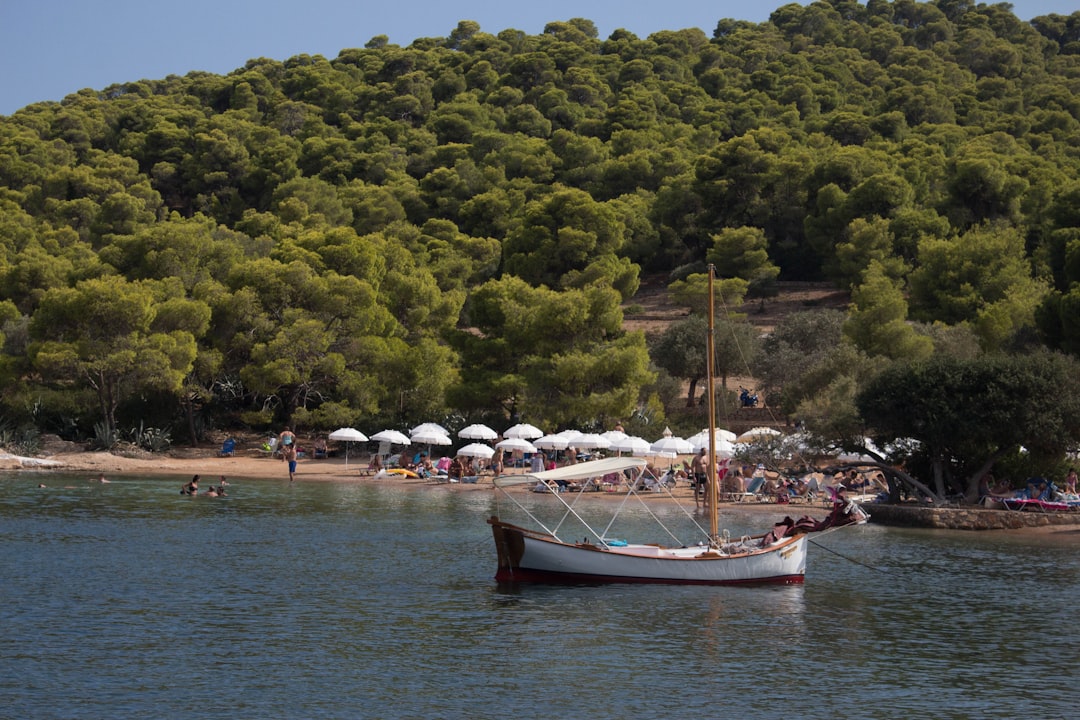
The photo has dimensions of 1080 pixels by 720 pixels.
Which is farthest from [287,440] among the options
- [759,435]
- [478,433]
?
[759,435]

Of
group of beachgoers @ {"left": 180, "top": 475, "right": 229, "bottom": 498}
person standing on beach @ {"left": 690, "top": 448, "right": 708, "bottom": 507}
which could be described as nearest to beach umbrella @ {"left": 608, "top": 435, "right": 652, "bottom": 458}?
person standing on beach @ {"left": 690, "top": 448, "right": 708, "bottom": 507}

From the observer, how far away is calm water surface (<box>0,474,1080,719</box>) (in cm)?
1465

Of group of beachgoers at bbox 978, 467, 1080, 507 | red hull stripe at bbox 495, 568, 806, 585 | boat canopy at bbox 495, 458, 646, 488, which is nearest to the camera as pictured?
red hull stripe at bbox 495, 568, 806, 585

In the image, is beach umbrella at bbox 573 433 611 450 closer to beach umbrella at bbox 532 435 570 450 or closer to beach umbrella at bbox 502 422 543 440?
beach umbrella at bbox 532 435 570 450

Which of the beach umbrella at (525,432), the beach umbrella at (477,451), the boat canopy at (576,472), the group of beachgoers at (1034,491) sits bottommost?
the group of beachgoers at (1034,491)

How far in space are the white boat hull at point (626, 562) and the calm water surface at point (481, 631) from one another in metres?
0.29

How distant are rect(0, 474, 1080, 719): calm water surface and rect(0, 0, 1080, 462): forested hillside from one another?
1340 cm

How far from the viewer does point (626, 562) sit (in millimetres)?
21875

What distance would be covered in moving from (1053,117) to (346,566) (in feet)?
283

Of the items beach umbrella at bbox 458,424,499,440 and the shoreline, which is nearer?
the shoreline

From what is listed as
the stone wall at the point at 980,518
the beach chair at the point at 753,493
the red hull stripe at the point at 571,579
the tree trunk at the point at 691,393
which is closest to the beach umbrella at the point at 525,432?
the beach chair at the point at 753,493

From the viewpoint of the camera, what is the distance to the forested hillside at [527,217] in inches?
1764

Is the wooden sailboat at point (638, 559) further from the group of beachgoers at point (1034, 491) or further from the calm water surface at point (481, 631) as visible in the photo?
the group of beachgoers at point (1034, 491)

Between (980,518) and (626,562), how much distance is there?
1184 cm
